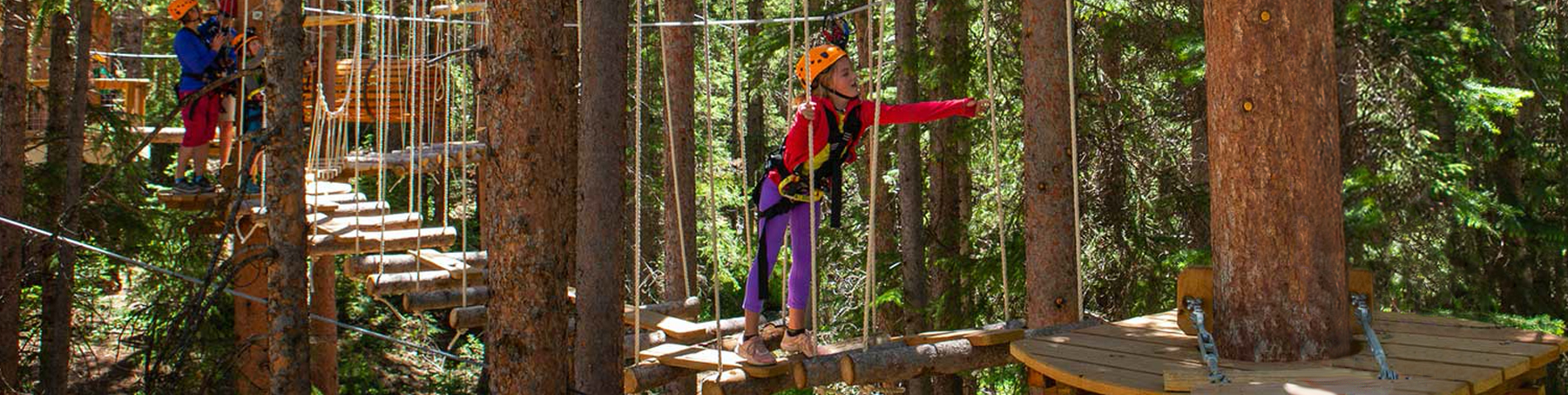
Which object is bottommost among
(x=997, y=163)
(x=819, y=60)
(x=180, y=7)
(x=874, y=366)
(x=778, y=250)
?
(x=874, y=366)

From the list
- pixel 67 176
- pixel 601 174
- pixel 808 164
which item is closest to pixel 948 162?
pixel 601 174

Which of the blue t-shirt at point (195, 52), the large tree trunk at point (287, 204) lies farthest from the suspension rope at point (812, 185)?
the blue t-shirt at point (195, 52)

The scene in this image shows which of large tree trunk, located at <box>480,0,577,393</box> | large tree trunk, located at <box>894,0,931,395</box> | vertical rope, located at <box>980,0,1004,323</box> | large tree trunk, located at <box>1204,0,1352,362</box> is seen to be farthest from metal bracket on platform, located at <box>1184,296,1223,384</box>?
large tree trunk, located at <box>894,0,931,395</box>

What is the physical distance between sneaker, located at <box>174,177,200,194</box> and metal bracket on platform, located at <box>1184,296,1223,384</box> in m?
6.73

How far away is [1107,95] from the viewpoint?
9602 mm

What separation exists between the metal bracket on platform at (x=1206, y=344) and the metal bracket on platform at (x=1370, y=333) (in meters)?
0.42

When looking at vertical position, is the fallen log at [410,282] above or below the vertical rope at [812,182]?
below

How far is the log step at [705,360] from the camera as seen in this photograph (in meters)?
5.20

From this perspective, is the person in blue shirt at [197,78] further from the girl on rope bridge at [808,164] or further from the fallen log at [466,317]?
the girl on rope bridge at [808,164]

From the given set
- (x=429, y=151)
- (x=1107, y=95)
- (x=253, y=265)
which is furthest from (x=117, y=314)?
(x=1107, y=95)

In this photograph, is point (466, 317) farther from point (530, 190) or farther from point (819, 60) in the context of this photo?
point (819, 60)

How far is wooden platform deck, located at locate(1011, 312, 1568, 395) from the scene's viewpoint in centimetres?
371

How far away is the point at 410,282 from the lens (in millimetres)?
7234

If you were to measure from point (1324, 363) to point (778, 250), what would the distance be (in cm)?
214
